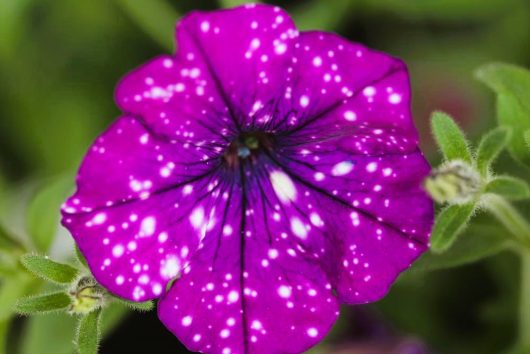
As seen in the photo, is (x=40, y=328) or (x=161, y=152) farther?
(x=40, y=328)

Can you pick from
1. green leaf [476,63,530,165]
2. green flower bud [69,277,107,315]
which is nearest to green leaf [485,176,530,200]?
green leaf [476,63,530,165]

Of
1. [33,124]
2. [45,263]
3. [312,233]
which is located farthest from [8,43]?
[312,233]

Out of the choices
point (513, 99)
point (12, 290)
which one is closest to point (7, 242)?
point (12, 290)

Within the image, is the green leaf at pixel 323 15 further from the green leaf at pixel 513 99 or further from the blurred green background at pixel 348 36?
the green leaf at pixel 513 99

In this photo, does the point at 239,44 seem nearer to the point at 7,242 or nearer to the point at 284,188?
the point at 284,188

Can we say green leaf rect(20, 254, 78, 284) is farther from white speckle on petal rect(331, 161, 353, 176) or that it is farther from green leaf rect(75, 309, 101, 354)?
white speckle on petal rect(331, 161, 353, 176)

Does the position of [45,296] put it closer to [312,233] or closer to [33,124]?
[312,233]

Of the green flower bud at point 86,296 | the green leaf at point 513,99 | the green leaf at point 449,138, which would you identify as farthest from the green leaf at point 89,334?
the green leaf at point 513,99
